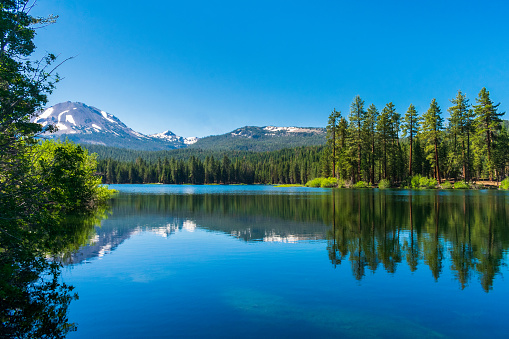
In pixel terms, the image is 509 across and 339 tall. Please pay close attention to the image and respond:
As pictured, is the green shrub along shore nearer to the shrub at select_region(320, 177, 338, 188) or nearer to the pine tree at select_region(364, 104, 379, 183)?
the shrub at select_region(320, 177, 338, 188)

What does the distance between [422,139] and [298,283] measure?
232 feet

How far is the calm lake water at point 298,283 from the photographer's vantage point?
285 inches

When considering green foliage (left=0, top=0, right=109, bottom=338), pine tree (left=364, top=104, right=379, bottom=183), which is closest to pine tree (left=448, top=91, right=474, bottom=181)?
pine tree (left=364, top=104, right=379, bottom=183)

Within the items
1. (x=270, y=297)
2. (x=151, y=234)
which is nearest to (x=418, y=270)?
A: (x=270, y=297)

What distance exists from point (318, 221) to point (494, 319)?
16.4 meters

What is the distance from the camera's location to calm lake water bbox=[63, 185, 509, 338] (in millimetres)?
7250

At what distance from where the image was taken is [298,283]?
Answer: 10.3 m

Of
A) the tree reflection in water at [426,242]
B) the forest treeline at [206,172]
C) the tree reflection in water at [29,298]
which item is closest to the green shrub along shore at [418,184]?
the tree reflection in water at [426,242]

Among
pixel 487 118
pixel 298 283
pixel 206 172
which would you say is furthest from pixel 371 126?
pixel 206 172

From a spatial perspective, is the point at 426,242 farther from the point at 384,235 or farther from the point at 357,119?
the point at 357,119

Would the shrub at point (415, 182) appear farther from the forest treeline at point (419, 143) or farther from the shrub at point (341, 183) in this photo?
the shrub at point (341, 183)

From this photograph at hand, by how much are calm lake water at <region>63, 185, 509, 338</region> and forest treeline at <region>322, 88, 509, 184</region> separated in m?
53.6

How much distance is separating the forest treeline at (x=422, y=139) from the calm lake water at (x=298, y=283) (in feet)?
176

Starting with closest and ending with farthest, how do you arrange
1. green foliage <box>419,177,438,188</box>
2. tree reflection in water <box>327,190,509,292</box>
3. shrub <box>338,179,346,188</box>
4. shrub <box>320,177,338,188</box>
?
tree reflection in water <box>327,190,509,292</box> < green foliage <box>419,177,438,188</box> < shrub <box>338,179,346,188</box> < shrub <box>320,177,338,188</box>
